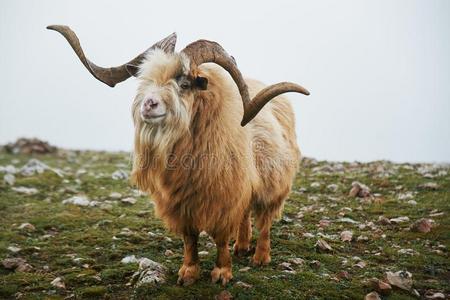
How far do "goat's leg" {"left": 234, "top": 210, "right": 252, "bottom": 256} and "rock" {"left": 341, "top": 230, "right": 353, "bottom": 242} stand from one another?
176 cm

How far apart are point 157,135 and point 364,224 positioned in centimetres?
499

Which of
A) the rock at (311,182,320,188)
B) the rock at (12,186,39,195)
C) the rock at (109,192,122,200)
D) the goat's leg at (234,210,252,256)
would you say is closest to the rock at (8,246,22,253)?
the goat's leg at (234,210,252,256)

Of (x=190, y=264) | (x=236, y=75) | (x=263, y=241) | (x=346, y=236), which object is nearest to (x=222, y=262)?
(x=190, y=264)

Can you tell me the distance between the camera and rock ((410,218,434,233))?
865 cm

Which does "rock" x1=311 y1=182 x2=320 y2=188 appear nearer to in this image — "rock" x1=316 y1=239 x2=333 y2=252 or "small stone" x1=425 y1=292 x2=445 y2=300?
"rock" x1=316 y1=239 x2=333 y2=252

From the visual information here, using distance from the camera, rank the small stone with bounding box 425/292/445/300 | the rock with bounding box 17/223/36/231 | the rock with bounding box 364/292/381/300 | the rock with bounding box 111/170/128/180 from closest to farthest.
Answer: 1. the rock with bounding box 364/292/381/300
2. the small stone with bounding box 425/292/445/300
3. the rock with bounding box 17/223/36/231
4. the rock with bounding box 111/170/128/180

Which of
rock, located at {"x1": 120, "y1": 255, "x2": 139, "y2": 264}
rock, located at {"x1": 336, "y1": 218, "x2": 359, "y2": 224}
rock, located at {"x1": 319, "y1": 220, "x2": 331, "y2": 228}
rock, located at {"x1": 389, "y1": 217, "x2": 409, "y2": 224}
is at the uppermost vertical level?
rock, located at {"x1": 389, "y1": 217, "x2": 409, "y2": 224}

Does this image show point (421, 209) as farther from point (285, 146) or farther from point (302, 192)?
point (285, 146)

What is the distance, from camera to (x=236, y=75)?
6.67 metres

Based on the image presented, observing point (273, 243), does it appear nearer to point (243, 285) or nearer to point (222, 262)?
point (222, 262)

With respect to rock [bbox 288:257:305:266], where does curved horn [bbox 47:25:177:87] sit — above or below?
above

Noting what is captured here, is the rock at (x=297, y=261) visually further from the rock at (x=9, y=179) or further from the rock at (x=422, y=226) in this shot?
the rock at (x=9, y=179)

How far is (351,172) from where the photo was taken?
14.1m

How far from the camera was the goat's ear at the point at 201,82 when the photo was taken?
6441 mm
